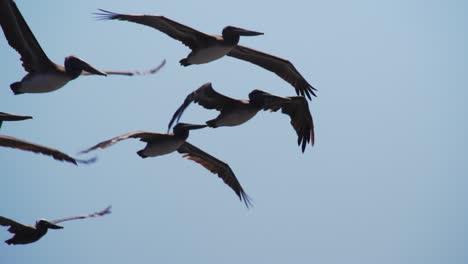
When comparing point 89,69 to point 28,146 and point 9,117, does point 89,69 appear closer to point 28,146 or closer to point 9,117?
point 9,117

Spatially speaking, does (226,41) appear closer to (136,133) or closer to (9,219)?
(136,133)

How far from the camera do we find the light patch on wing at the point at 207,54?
1861 cm

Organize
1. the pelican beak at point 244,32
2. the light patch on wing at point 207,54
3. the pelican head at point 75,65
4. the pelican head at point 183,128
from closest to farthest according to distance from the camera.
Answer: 1. the pelican head at point 75,65
2. the light patch on wing at point 207,54
3. the pelican beak at point 244,32
4. the pelican head at point 183,128

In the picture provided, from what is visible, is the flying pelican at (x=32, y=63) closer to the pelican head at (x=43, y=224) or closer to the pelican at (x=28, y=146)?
the pelican at (x=28, y=146)

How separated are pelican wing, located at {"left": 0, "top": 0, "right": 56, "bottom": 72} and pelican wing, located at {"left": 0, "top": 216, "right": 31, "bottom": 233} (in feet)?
9.80

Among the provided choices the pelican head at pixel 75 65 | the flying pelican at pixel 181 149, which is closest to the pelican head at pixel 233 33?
the flying pelican at pixel 181 149

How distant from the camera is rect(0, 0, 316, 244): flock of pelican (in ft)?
57.0

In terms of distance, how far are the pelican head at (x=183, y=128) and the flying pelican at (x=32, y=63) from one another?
184cm

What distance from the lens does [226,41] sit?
18.9 m

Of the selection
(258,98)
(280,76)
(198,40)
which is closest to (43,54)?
(198,40)

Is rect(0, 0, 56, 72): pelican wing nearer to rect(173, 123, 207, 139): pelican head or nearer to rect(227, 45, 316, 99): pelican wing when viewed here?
rect(173, 123, 207, 139): pelican head

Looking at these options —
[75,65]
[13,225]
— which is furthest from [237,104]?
[13,225]

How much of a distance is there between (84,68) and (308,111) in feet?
16.3

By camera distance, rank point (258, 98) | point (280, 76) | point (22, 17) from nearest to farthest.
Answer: point (22, 17), point (258, 98), point (280, 76)
